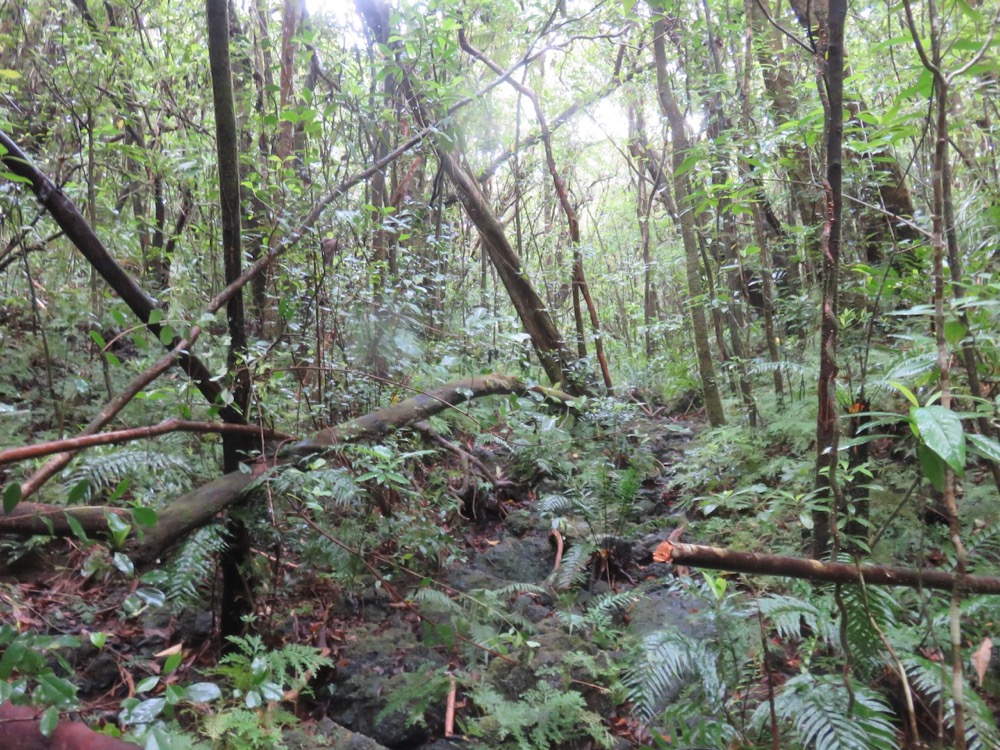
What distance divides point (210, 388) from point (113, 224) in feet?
12.9

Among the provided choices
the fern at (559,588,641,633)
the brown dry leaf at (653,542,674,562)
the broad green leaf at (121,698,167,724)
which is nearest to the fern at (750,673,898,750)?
the brown dry leaf at (653,542,674,562)

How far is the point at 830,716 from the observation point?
84.9 inches

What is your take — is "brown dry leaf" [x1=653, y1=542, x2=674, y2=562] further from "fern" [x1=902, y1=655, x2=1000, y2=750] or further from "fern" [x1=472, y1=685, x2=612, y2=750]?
"fern" [x1=472, y1=685, x2=612, y2=750]

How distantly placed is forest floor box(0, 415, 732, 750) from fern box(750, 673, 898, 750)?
1.68ft

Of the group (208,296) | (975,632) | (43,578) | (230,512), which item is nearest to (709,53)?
(208,296)

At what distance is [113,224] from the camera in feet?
18.9

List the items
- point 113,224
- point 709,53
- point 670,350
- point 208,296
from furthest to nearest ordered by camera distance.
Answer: point 670,350 → point 709,53 → point 113,224 → point 208,296

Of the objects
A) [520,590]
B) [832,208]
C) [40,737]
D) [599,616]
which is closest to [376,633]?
[520,590]

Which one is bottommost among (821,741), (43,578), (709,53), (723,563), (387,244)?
(821,741)

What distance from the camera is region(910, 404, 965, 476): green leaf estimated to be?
152 centimetres

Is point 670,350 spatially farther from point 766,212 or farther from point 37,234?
point 37,234

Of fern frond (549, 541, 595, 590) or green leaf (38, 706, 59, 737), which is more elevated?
green leaf (38, 706, 59, 737)

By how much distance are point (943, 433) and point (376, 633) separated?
305 cm

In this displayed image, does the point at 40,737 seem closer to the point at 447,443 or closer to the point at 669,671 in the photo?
the point at 669,671
